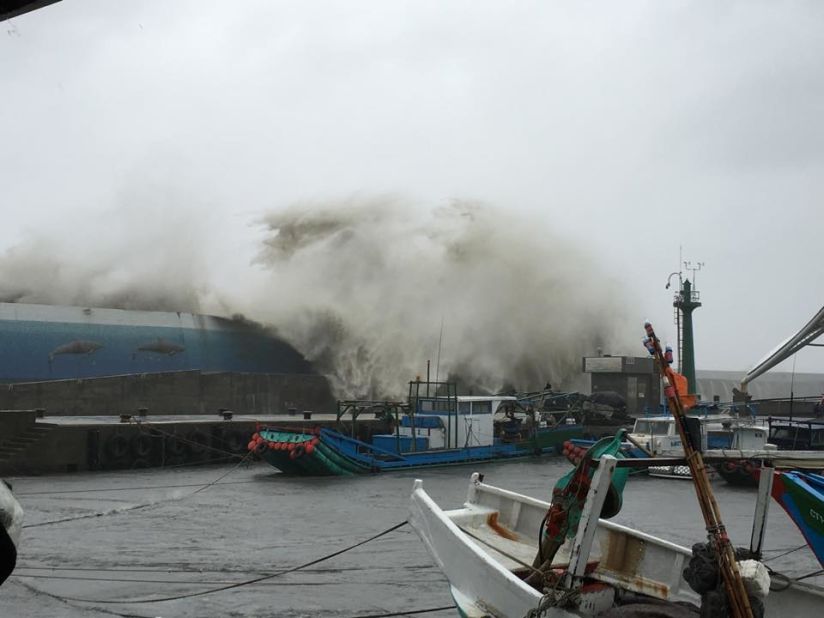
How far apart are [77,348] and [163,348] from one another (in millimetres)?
5140

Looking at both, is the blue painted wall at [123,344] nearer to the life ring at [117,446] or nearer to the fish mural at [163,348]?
the fish mural at [163,348]

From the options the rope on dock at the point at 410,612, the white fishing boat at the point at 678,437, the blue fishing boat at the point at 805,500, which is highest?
the blue fishing boat at the point at 805,500

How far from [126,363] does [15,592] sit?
3405 centimetres

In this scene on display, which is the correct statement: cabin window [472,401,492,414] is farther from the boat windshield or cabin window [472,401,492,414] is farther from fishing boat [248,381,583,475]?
the boat windshield

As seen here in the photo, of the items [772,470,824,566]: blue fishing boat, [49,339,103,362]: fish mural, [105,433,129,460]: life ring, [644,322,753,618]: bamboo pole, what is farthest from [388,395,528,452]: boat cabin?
[644,322,753,618]: bamboo pole

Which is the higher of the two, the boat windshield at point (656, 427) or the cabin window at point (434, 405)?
the cabin window at point (434, 405)

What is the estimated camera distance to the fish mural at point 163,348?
4736 centimetres

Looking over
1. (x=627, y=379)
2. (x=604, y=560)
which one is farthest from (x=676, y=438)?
(x=627, y=379)

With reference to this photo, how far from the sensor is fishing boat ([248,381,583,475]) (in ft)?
97.0

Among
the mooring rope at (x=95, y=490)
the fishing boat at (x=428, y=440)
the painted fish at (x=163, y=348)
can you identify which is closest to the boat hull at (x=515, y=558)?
the mooring rope at (x=95, y=490)

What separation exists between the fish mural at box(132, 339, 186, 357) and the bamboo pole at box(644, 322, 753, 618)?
1707 inches

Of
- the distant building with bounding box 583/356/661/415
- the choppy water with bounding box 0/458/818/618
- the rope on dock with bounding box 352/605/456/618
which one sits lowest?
the choppy water with bounding box 0/458/818/618

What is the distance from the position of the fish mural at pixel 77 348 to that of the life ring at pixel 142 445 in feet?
43.8

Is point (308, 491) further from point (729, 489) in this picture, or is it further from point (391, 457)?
point (729, 489)
